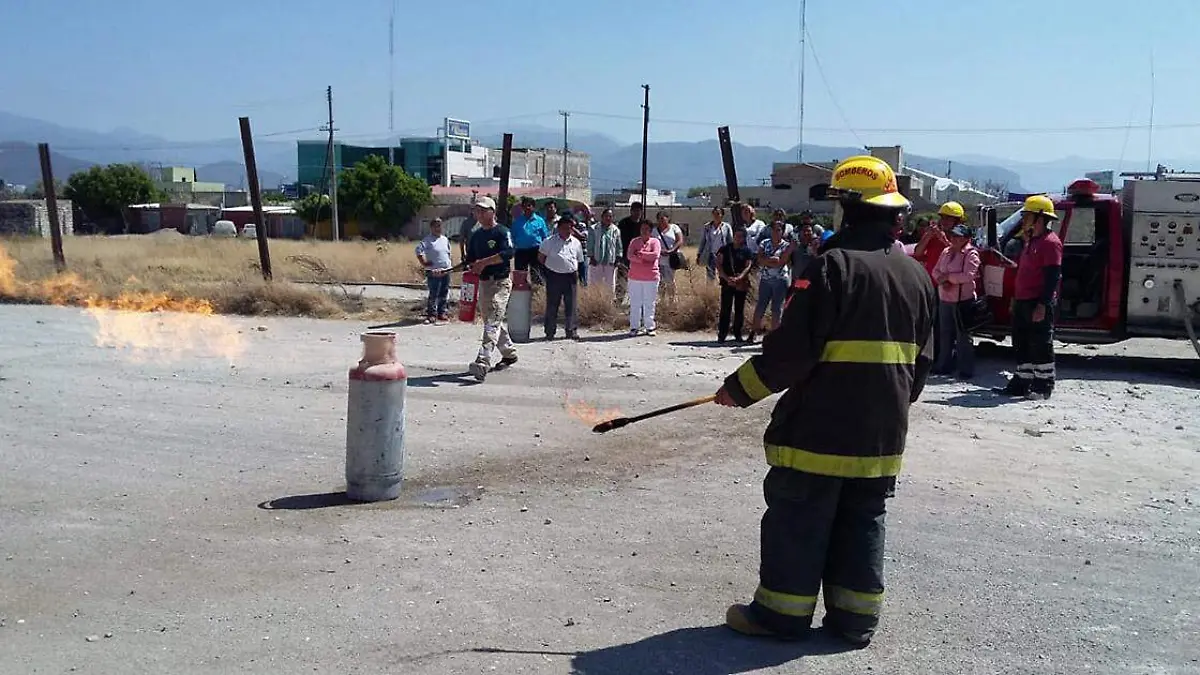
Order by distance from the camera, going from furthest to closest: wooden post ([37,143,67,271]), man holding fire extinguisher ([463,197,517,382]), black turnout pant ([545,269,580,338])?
wooden post ([37,143,67,271]), black turnout pant ([545,269,580,338]), man holding fire extinguisher ([463,197,517,382])

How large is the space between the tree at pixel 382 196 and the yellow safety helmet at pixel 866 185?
68.6 meters

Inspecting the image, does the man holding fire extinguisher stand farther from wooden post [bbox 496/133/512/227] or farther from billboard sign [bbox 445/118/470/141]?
billboard sign [bbox 445/118/470/141]

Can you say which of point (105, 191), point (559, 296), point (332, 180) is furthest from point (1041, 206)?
point (105, 191)

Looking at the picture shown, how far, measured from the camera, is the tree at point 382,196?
7188cm

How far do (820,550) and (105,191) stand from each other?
8763 centimetres

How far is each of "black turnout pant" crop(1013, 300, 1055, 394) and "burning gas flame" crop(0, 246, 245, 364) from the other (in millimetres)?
9265

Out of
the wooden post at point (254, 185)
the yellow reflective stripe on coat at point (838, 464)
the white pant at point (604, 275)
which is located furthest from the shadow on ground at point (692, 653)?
the wooden post at point (254, 185)

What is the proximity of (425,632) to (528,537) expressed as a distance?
1529 millimetres

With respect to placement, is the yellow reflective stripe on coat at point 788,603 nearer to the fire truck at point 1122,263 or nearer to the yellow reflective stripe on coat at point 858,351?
the yellow reflective stripe on coat at point 858,351

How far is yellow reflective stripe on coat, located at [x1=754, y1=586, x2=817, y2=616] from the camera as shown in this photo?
4820 mm

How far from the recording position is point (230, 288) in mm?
20016

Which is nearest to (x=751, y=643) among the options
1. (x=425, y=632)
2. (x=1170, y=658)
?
(x=425, y=632)

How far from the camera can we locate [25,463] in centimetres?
821

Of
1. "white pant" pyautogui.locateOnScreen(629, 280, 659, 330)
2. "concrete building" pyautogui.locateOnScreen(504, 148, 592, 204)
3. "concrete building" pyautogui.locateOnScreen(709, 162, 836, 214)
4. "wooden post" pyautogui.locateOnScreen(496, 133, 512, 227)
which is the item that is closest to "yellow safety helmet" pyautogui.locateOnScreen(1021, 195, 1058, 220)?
"white pant" pyautogui.locateOnScreen(629, 280, 659, 330)
